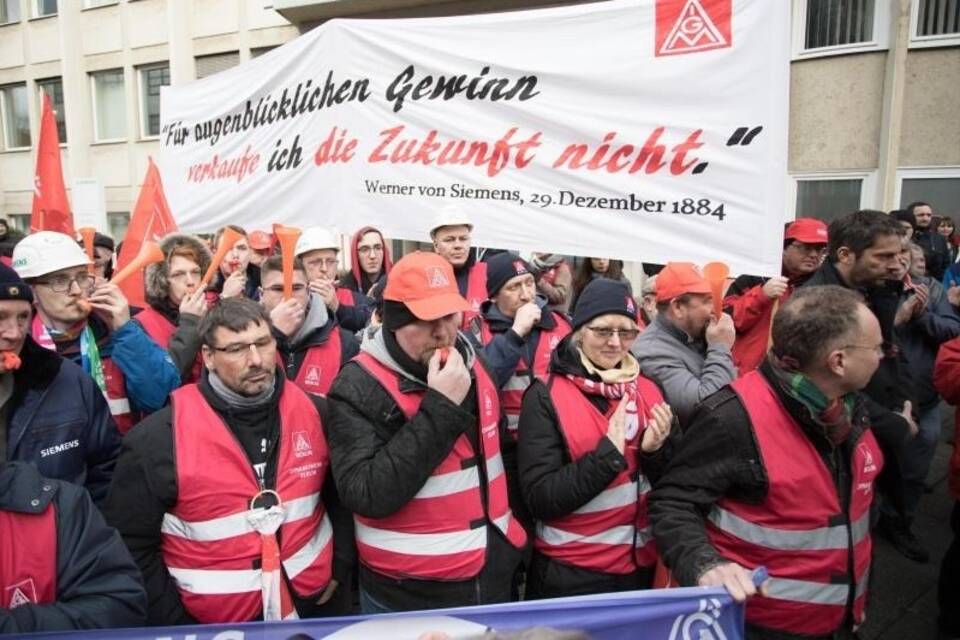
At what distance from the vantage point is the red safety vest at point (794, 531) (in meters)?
1.95

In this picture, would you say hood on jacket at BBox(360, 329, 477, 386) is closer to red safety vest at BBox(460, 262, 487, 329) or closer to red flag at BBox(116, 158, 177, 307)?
red safety vest at BBox(460, 262, 487, 329)

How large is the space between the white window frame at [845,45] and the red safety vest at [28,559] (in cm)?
1087

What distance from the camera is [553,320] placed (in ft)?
11.5

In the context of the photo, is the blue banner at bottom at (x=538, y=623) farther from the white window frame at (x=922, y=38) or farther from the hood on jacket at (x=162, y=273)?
the white window frame at (x=922, y=38)

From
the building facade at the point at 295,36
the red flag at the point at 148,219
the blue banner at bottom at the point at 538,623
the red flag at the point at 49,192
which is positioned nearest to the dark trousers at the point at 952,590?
the blue banner at bottom at the point at 538,623

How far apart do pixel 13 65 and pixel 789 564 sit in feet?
80.4

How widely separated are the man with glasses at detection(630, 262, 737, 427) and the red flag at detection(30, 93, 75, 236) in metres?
3.08

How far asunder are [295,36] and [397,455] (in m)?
15.1

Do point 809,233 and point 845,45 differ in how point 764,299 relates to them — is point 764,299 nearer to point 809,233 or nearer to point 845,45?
point 809,233

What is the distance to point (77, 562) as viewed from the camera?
1655mm

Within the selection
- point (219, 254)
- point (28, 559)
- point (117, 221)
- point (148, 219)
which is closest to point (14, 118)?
point (117, 221)

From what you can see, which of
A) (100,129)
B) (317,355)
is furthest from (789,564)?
(100,129)

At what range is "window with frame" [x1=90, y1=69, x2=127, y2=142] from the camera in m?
18.3

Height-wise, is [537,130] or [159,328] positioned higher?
[537,130]
